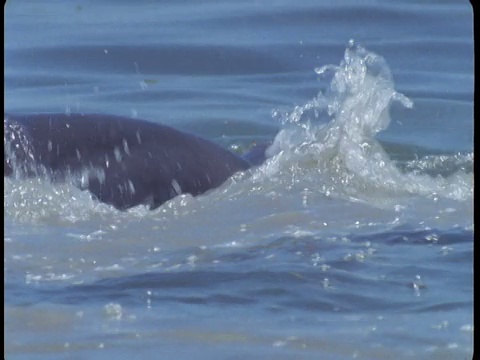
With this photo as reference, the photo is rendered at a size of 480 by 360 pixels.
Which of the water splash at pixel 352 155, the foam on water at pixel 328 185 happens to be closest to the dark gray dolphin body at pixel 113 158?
the foam on water at pixel 328 185

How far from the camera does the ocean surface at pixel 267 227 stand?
11.1ft

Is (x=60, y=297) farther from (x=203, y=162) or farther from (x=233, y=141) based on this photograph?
(x=233, y=141)

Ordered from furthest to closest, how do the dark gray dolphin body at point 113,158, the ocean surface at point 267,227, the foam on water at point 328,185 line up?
the dark gray dolphin body at point 113,158
the foam on water at point 328,185
the ocean surface at point 267,227

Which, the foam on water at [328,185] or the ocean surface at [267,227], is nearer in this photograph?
the ocean surface at [267,227]

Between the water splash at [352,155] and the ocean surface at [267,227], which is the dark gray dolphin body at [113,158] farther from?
the water splash at [352,155]

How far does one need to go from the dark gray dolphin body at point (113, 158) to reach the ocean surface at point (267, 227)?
0.21 ft

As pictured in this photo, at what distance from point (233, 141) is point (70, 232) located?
9.14ft

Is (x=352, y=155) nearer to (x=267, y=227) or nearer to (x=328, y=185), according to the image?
(x=328, y=185)

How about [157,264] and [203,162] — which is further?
[203,162]

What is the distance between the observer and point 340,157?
564 cm

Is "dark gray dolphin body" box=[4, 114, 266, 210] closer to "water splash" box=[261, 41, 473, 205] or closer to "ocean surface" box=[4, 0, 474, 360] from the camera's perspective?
"ocean surface" box=[4, 0, 474, 360]

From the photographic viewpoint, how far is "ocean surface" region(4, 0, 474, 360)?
3387 millimetres

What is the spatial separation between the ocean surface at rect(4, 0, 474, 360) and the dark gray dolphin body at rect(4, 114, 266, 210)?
0.07 meters

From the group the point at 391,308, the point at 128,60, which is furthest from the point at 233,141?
the point at 391,308
